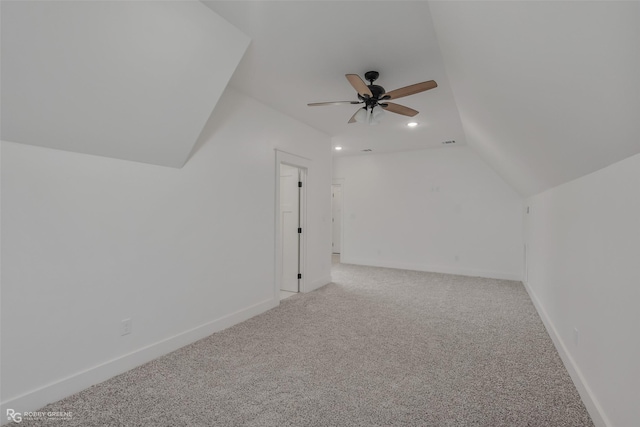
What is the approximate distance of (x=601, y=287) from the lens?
71.7 inches

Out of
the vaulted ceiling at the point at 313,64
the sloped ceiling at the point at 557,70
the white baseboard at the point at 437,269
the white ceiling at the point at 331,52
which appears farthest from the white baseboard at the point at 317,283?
the sloped ceiling at the point at 557,70

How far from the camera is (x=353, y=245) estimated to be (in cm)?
732

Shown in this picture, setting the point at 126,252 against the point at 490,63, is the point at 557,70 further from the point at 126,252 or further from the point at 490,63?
the point at 126,252

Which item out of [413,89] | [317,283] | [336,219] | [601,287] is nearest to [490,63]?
[413,89]

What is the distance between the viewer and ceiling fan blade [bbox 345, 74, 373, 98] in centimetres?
239

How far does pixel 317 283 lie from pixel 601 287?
12.1 feet

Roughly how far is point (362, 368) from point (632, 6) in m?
2.47

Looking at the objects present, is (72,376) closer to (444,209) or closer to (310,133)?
(310,133)

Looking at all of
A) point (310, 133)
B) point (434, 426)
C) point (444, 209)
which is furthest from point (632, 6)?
point (444, 209)

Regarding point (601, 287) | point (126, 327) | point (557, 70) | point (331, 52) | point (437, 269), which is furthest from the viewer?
point (437, 269)

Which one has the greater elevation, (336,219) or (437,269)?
(336,219)

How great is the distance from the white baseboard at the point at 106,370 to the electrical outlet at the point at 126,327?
0.18 metres

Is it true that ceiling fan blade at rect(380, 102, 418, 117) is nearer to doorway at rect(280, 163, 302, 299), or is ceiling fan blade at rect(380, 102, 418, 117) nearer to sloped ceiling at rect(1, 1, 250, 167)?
sloped ceiling at rect(1, 1, 250, 167)

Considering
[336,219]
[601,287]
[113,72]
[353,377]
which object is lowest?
[353,377]
